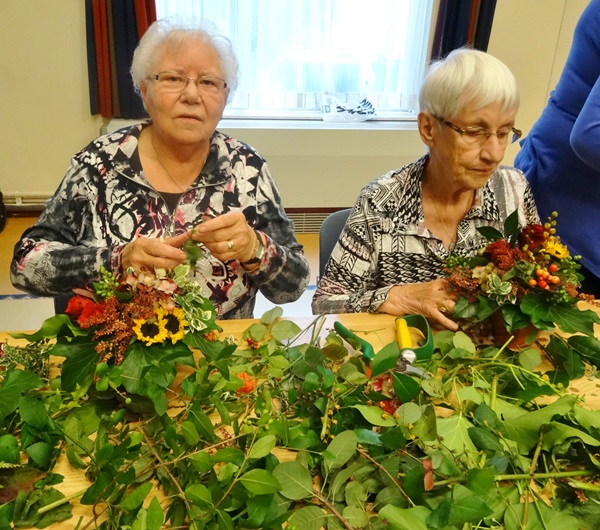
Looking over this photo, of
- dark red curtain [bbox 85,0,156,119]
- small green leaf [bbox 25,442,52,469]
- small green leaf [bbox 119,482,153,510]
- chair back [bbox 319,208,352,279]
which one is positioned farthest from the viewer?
dark red curtain [bbox 85,0,156,119]

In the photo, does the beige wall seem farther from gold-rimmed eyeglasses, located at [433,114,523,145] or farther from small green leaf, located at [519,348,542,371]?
small green leaf, located at [519,348,542,371]

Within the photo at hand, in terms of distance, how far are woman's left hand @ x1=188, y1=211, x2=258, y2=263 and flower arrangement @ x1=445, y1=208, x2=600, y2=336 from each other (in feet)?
1.67

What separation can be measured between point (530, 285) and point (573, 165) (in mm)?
762

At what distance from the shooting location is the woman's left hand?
123 centimetres

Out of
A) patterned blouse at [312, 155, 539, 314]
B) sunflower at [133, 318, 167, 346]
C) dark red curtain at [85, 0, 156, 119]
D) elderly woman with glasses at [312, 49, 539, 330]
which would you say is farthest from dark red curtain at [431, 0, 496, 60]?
sunflower at [133, 318, 167, 346]

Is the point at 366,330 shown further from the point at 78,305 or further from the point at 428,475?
the point at 78,305

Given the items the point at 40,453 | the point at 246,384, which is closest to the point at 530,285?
the point at 246,384

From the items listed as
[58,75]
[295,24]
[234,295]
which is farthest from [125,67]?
[234,295]

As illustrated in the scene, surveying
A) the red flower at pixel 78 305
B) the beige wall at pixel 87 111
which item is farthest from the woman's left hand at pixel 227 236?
the beige wall at pixel 87 111

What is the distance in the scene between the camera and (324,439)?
0.95 metres

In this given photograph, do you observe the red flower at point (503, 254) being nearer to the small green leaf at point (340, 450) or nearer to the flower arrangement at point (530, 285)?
the flower arrangement at point (530, 285)

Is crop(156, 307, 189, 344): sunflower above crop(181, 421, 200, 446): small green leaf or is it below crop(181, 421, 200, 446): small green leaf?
above

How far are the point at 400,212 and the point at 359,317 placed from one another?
353 millimetres

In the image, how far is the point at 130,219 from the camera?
1524 millimetres
